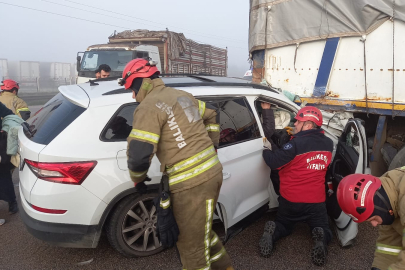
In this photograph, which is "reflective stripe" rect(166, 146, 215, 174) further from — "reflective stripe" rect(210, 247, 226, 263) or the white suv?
"reflective stripe" rect(210, 247, 226, 263)

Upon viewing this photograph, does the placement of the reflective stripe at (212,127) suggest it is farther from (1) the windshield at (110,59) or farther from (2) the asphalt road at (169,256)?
(1) the windshield at (110,59)

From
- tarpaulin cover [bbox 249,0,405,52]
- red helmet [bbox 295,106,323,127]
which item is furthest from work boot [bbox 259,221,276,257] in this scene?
tarpaulin cover [bbox 249,0,405,52]

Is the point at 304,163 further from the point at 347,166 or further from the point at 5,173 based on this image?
Answer: the point at 5,173

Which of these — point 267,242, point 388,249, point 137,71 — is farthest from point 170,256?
point 388,249

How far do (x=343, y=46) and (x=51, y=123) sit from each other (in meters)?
3.94

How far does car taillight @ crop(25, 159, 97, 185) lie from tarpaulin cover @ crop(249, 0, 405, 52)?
152 inches

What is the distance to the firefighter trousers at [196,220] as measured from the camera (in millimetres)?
2273

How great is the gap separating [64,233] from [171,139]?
1.25m

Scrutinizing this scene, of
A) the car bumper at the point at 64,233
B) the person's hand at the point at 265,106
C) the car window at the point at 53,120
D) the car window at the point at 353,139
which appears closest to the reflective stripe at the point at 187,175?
the car bumper at the point at 64,233

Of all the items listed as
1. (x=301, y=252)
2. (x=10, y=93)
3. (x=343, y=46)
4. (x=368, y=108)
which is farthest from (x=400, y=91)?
(x=10, y=93)

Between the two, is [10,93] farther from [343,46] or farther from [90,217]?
[343,46]

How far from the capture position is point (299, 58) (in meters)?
5.02

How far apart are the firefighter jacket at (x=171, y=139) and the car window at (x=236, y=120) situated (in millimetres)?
847

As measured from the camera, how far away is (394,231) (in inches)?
73.0
